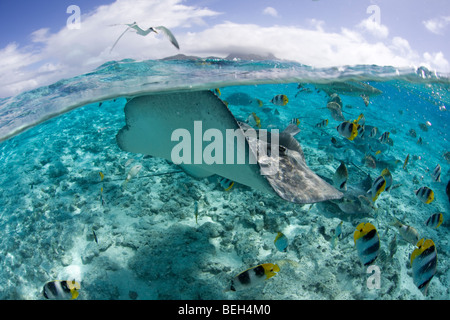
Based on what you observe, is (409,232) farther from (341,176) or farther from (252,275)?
(252,275)

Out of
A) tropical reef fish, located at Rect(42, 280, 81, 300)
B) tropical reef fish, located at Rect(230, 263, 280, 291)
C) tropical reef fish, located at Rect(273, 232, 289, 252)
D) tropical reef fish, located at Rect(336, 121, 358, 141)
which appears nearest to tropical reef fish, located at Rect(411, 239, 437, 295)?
tropical reef fish, located at Rect(273, 232, 289, 252)

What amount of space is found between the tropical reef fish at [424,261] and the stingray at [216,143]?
4.40 ft

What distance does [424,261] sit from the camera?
294cm

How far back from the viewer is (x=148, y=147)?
4109 millimetres

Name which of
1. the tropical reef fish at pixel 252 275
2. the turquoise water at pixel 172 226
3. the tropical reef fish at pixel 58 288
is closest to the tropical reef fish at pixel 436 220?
the turquoise water at pixel 172 226

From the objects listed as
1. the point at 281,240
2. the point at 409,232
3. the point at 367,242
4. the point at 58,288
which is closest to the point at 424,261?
the point at 367,242

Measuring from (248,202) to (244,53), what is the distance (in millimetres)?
15645

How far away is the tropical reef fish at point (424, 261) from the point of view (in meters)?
2.86

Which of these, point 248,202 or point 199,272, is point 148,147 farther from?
point 248,202

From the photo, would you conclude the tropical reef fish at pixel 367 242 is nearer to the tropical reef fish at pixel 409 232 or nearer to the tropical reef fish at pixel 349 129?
the tropical reef fish at pixel 409 232

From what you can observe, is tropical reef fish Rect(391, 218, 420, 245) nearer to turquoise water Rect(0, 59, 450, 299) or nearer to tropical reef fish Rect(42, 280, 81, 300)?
turquoise water Rect(0, 59, 450, 299)

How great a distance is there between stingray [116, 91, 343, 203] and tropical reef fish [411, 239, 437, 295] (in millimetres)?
1342

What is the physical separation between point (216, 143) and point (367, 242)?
2520 millimetres

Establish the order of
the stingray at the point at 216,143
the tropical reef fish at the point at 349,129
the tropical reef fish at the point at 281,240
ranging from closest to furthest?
the stingray at the point at 216,143 < the tropical reef fish at the point at 281,240 < the tropical reef fish at the point at 349,129
